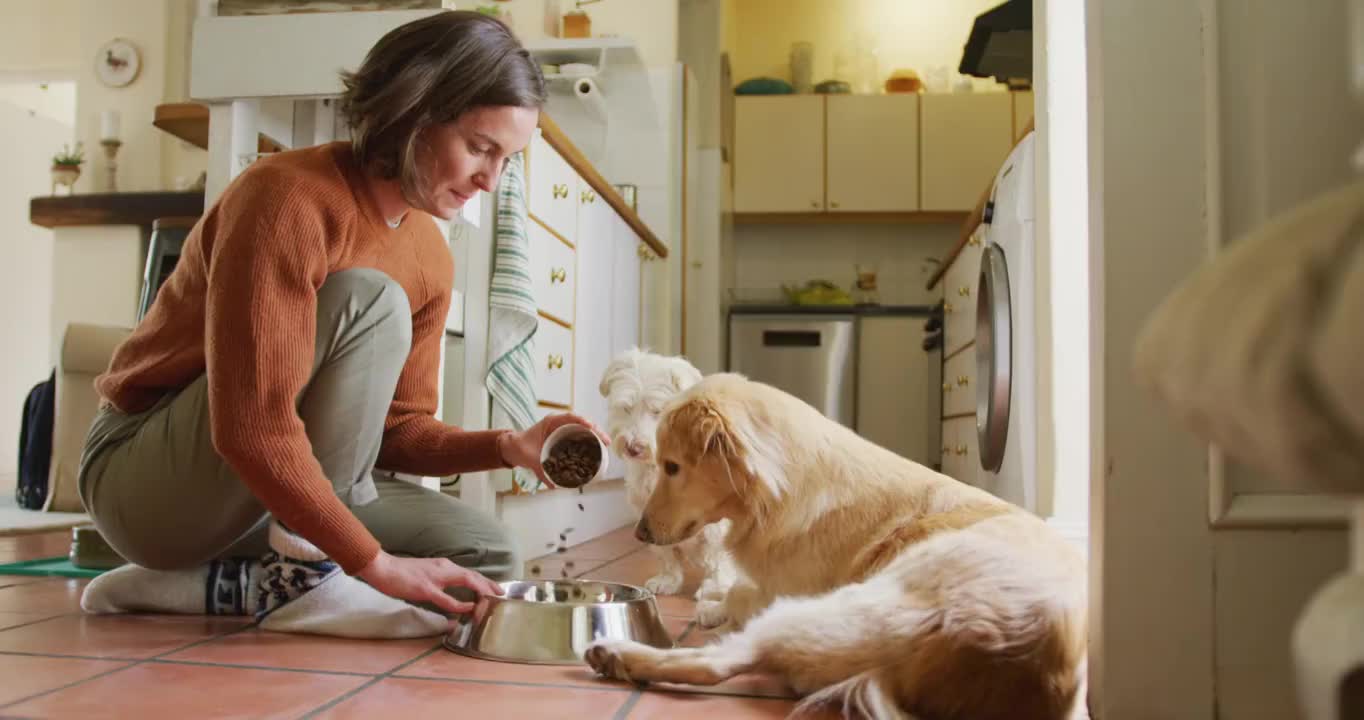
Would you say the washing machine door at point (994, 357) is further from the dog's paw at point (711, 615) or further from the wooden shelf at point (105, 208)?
the wooden shelf at point (105, 208)

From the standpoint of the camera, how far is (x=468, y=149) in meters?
1.66

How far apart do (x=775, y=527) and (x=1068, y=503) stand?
3.95 ft

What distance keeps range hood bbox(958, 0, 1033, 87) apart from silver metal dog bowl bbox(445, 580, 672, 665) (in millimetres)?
3294

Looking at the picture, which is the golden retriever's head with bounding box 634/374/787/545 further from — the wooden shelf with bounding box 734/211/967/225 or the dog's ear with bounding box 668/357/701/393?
the wooden shelf with bounding box 734/211/967/225

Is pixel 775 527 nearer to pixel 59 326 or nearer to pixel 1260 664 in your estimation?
pixel 1260 664

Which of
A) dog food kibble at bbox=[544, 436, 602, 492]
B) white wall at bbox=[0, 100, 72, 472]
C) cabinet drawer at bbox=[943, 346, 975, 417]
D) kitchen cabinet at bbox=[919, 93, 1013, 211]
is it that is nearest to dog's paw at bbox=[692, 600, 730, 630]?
dog food kibble at bbox=[544, 436, 602, 492]

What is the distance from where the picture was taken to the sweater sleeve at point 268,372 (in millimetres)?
1412

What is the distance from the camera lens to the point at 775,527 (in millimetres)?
1770

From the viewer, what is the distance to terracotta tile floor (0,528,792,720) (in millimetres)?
1248

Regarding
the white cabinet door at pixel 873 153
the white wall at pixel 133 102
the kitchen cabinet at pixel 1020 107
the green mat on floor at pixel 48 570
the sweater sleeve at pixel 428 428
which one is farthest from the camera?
the white cabinet door at pixel 873 153

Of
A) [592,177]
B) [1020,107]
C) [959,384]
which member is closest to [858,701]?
[592,177]

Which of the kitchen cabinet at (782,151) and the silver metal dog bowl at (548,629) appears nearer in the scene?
the silver metal dog bowl at (548,629)

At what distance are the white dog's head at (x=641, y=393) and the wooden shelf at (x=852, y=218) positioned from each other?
15.0ft

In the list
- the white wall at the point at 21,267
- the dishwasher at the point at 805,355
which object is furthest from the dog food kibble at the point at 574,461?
the white wall at the point at 21,267
